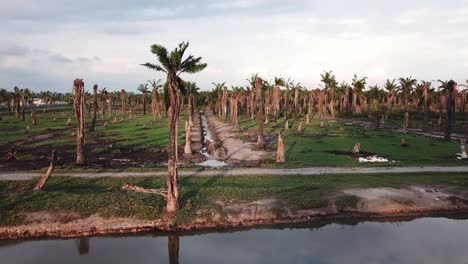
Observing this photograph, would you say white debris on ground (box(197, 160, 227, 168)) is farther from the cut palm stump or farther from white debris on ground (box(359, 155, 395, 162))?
white debris on ground (box(359, 155, 395, 162))

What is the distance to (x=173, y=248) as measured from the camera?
2062cm

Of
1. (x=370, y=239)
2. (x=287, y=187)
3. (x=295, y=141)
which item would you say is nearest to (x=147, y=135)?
(x=295, y=141)

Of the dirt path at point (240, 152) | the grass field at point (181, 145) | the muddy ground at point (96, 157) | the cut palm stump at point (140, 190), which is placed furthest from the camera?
the dirt path at point (240, 152)

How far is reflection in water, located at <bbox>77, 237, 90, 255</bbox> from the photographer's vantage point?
2013 centimetres

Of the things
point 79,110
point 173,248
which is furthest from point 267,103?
point 173,248

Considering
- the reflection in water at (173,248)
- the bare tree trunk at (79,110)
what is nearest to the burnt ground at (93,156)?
the bare tree trunk at (79,110)

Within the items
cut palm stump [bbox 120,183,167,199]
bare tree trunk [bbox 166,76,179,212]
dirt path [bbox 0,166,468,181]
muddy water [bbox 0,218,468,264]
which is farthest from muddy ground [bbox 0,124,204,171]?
muddy water [bbox 0,218,468,264]

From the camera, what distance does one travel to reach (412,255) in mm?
19281

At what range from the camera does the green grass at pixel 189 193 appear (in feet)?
78.8

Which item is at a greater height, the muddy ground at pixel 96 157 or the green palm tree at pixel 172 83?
the green palm tree at pixel 172 83

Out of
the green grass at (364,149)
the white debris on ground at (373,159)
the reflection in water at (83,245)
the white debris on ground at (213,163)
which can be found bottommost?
the reflection in water at (83,245)

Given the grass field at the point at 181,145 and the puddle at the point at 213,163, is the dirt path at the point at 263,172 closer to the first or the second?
the grass field at the point at 181,145

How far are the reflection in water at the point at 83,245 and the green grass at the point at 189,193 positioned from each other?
6.66ft

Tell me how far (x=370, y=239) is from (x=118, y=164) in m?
26.9
